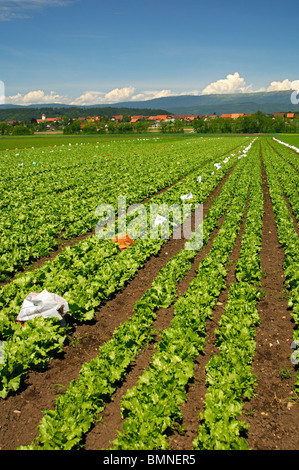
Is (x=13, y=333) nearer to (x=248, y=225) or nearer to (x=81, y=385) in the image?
(x=81, y=385)

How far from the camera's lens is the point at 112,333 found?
6859 millimetres

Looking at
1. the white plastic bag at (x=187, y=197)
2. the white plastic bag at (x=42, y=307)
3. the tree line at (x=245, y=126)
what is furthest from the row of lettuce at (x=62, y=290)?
the tree line at (x=245, y=126)

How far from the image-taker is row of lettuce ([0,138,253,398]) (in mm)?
5660

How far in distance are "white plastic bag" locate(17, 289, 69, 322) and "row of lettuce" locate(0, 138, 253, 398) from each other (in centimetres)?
19

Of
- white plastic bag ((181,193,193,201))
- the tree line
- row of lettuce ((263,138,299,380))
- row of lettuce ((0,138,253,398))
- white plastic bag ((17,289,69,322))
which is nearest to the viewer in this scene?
row of lettuce ((0,138,253,398))

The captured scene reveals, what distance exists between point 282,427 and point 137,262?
5.78 metres

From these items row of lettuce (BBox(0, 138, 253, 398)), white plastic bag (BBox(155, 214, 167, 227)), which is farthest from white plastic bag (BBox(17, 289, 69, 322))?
white plastic bag (BBox(155, 214, 167, 227))

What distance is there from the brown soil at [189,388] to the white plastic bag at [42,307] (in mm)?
652

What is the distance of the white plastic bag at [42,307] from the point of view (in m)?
6.59

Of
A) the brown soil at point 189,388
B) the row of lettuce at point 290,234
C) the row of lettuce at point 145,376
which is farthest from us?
the row of lettuce at point 290,234

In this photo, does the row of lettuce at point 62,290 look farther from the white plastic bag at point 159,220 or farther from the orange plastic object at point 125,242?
the white plastic bag at point 159,220

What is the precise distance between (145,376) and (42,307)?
9.24 feet

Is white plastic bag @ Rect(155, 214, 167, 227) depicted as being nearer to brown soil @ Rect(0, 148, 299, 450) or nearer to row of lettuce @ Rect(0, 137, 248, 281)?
row of lettuce @ Rect(0, 137, 248, 281)
